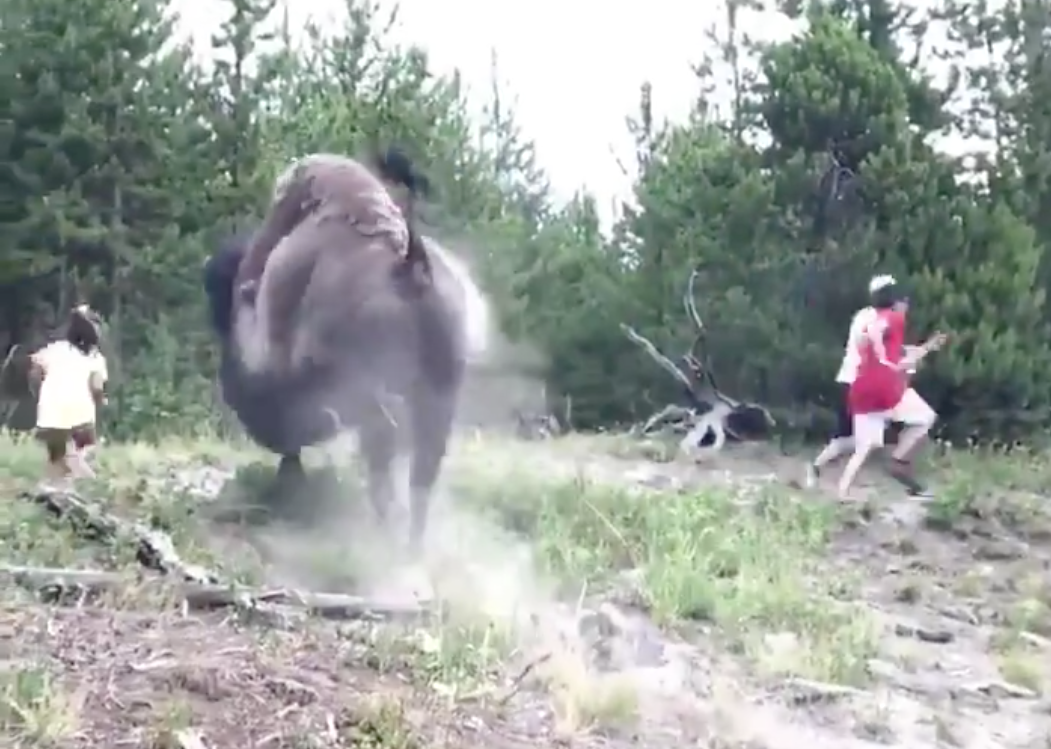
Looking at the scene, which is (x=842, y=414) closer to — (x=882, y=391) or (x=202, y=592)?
(x=882, y=391)

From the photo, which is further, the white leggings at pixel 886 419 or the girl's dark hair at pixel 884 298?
the girl's dark hair at pixel 884 298

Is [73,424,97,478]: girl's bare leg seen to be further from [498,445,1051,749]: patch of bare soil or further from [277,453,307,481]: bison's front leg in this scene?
[498,445,1051,749]: patch of bare soil

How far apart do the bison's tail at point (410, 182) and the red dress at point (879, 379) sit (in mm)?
4232

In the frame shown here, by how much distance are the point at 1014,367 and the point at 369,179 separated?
9912 millimetres

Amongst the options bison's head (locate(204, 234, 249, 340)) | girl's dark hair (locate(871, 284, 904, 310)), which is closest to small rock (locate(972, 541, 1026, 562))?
girl's dark hair (locate(871, 284, 904, 310))

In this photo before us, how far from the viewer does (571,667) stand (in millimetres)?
4820

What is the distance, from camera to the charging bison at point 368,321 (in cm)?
671

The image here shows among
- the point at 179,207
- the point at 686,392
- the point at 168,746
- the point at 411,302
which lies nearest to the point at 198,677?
the point at 168,746

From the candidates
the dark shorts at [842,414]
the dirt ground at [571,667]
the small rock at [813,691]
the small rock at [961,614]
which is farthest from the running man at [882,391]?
the dark shorts at [842,414]

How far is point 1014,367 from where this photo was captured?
15.7 m

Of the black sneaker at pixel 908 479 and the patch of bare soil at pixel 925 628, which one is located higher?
the black sneaker at pixel 908 479

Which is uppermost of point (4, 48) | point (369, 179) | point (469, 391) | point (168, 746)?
point (4, 48)

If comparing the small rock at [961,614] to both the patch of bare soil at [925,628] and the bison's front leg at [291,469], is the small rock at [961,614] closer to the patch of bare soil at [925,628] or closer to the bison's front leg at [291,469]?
the patch of bare soil at [925,628]

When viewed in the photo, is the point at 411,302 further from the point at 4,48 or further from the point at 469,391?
the point at 4,48
